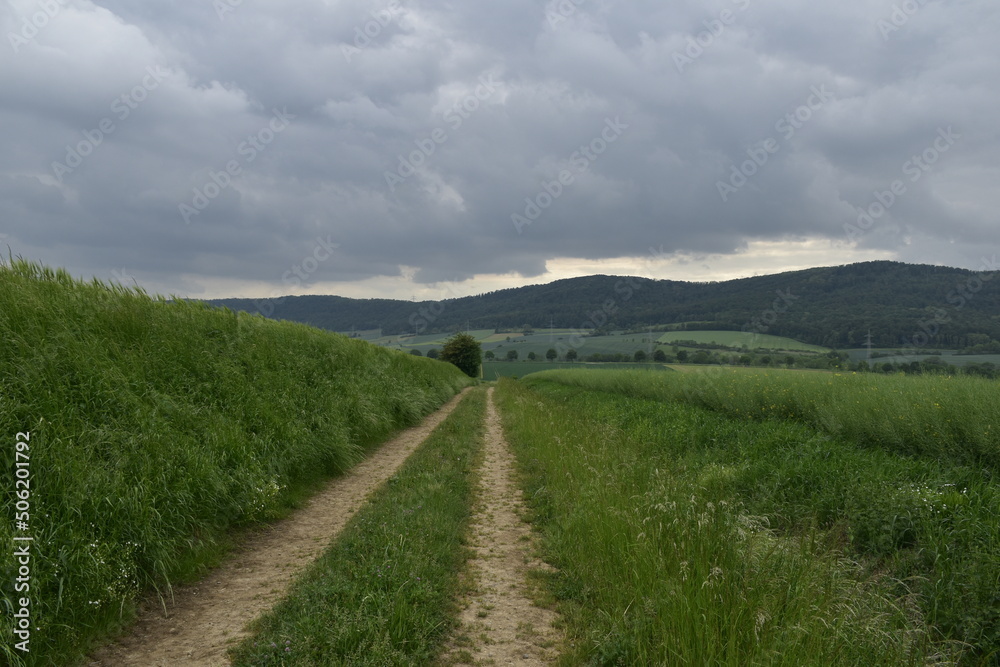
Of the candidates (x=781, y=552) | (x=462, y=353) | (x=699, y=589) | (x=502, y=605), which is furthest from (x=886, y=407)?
(x=462, y=353)

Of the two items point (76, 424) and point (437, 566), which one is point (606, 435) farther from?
point (76, 424)

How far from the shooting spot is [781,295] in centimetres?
8562

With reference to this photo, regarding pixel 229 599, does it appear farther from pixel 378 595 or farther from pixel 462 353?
pixel 462 353

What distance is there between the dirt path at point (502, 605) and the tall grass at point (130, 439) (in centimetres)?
311

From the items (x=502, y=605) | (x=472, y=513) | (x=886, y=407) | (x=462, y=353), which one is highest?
(x=886, y=407)

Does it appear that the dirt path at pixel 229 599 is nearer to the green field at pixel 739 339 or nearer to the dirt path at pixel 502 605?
the dirt path at pixel 502 605

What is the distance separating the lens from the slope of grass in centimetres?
370

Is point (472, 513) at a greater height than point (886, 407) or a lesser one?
lesser

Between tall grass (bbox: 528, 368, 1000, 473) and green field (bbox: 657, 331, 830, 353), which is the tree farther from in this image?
tall grass (bbox: 528, 368, 1000, 473)

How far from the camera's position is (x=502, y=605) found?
186 inches

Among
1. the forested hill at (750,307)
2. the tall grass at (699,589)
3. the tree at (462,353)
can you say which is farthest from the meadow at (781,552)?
the tree at (462,353)

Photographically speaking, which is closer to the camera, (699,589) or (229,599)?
(699,589)

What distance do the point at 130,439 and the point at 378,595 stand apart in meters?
3.84

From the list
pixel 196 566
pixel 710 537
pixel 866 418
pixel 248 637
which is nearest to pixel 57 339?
pixel 196 566
